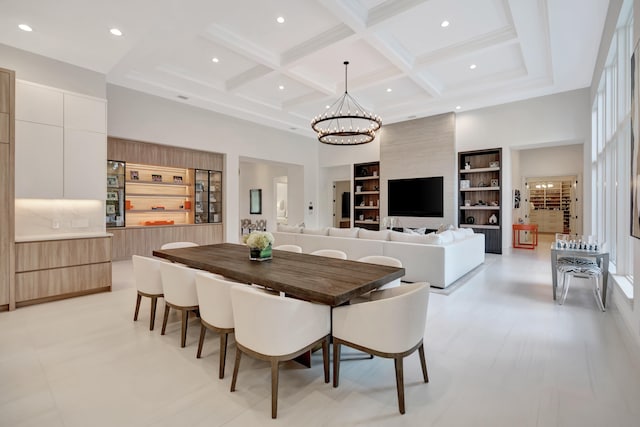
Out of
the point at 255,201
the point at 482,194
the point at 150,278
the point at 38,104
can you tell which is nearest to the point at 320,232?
the point at 150,278

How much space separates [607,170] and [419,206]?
448cm

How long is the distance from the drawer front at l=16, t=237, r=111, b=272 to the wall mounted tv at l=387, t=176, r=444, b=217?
7.36 meters

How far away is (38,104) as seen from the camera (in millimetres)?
4027

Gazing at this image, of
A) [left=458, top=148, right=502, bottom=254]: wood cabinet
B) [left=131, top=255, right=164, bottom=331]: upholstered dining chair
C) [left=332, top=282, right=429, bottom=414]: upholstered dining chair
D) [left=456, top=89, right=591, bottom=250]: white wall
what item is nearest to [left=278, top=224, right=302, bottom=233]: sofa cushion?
[left=131, top=255, right=164, bottom=331]: upholstered dining chair

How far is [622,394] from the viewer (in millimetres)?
2039

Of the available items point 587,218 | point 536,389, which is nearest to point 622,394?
point 536,389

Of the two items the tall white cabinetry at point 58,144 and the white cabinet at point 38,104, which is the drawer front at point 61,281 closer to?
the tall white cabinetry at point 58,144

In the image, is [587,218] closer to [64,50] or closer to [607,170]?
[607,170]

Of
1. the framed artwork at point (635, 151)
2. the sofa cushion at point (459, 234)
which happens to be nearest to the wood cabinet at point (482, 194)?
the sofa cushion at point (459, 234)

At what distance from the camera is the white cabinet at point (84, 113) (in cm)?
428

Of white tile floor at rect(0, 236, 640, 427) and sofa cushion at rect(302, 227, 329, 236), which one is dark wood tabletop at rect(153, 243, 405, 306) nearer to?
white tile floor at rect(0, 236, 640, 427)

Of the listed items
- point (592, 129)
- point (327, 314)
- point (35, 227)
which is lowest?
point (327, 314)

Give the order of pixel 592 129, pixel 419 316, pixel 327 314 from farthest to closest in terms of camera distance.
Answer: pixel 592 129 < pixel 327 314 < pixel 419 316

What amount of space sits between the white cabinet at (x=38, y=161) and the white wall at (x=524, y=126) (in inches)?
335
